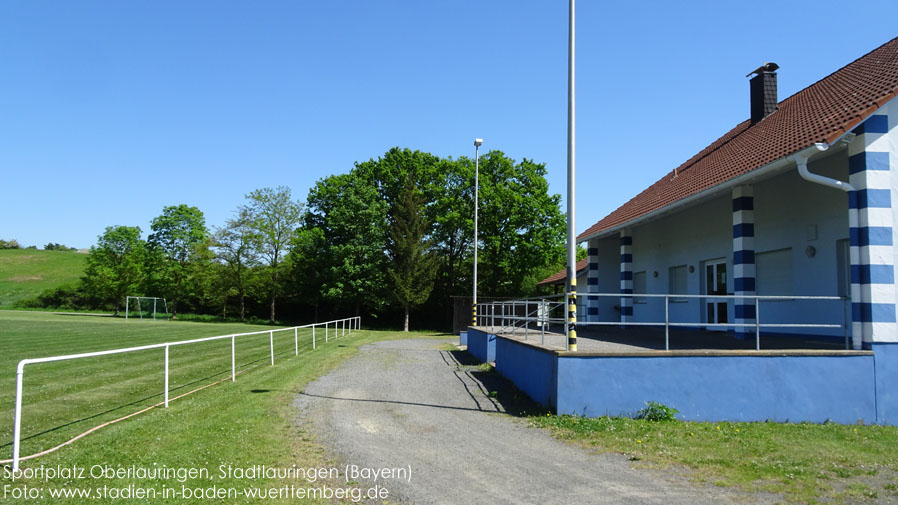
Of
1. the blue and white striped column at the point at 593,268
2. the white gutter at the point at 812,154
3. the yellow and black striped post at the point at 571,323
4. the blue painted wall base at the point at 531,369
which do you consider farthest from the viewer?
the blue and white striped column at the point at 593,268

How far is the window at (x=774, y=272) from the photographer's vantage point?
1365cm

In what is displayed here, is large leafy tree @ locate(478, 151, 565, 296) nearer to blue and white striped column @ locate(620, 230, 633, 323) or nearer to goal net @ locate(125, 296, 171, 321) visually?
blue and white striped column @ locate(620, 230, 633, 323)

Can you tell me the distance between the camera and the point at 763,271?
14.6 metres

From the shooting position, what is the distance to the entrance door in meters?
16.4

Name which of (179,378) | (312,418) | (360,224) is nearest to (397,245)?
(360,224)

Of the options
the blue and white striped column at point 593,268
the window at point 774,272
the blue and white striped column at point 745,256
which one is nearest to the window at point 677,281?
the window at point 774,272

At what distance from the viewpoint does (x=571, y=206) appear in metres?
9.83

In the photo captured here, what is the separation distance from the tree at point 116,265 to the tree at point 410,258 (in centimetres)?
3491

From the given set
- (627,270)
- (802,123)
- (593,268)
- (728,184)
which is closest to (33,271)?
(593,268)

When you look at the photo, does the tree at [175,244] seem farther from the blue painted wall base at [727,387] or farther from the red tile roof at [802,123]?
the blue painted wall base at [727,387]

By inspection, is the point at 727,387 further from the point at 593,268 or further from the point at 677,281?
the point at 593,268

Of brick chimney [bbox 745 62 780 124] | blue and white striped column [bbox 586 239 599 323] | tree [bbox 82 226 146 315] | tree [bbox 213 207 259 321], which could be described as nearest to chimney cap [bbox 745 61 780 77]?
brick chimney [bbox 745 62 780 124]

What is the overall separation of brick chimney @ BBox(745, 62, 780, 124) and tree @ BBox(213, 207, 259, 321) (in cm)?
4415

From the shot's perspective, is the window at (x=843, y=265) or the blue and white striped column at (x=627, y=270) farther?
the blue and white striped column at (x=627, y=270)
